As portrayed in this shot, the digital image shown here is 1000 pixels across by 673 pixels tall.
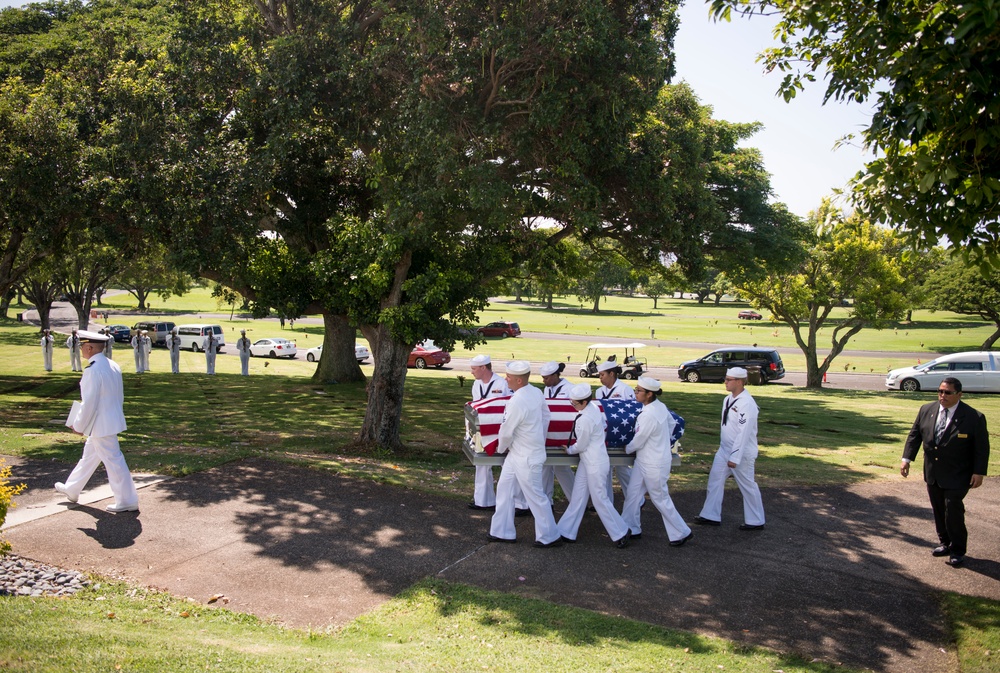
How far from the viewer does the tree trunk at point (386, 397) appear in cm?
1371

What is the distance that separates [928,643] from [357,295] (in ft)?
32.0

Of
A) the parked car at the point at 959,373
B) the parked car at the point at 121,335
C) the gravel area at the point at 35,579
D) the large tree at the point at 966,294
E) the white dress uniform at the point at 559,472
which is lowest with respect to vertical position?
the parked car at the point at 959,373

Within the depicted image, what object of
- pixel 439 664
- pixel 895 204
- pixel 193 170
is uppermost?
pixel 193 170

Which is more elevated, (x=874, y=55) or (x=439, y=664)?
(x=874, y=55)

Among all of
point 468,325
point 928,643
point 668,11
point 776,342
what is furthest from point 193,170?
point 776,342

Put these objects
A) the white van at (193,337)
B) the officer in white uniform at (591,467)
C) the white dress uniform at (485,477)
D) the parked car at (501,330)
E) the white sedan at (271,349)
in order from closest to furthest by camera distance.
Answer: the officer in white uniform at (591,467)
the white dress uniform at (485,477)
the white sedan at (271,349)
the white van at (193,337)
the parked car at (501,330)

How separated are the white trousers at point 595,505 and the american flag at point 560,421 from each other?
45 cm

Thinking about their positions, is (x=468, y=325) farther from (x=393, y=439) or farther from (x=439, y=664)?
(x=439, y=664)

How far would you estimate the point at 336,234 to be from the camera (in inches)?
575

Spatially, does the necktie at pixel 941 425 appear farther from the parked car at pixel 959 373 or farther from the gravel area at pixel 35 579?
the parked car at pixel 959 373

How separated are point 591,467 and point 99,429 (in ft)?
18.4

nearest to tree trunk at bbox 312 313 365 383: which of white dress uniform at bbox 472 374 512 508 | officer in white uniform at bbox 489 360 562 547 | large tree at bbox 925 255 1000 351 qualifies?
white dress uniform at bbox 472 374 512 508

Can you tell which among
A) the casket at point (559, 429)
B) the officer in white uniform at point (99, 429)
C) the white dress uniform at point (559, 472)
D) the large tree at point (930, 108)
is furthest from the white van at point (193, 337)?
the large tree at point (930, 108)

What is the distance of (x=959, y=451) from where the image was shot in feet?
26.0
